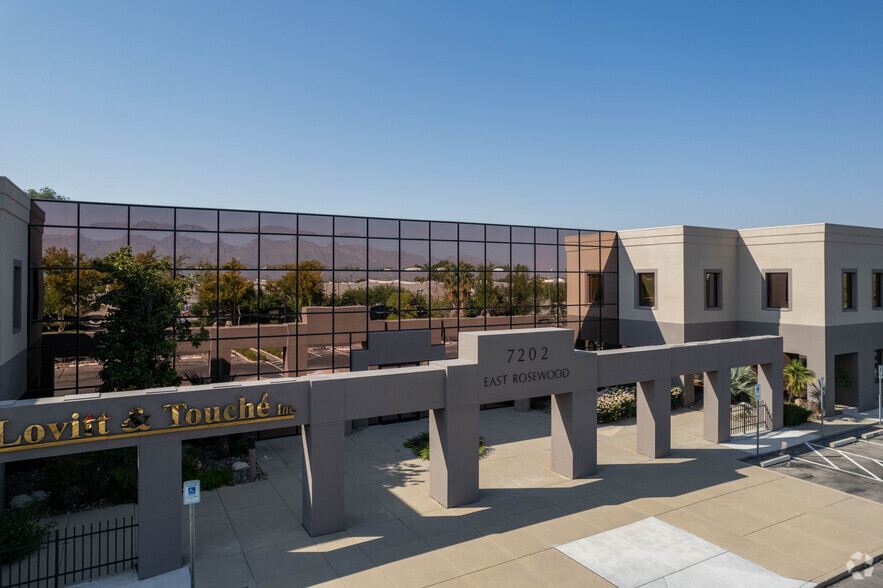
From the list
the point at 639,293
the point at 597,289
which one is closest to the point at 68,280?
the point at 597,289

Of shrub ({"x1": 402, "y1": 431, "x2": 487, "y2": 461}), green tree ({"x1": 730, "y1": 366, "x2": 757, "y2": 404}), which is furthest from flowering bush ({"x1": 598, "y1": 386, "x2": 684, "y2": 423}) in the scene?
shrub ({"x1": 402, "y1": 431, "x2": 487, "y2": 461})

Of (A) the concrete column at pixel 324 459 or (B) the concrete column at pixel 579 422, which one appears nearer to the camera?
(A) the concrete column at pixel 324 459

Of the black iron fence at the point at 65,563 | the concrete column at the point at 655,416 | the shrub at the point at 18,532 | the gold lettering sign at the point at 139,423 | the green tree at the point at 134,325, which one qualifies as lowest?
the black iron fence at the point at 65,563

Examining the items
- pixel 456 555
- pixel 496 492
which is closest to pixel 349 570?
pixel 456 555

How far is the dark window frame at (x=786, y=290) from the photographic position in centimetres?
2812

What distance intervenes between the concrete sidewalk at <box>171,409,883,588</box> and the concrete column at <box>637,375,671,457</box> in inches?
25.1

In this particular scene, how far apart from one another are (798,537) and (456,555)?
934cm

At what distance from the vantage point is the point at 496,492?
56.9 feet

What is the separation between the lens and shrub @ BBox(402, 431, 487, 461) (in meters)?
21.3

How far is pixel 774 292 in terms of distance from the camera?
3011cm

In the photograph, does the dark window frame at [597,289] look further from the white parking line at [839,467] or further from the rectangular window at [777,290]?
the white parking line at [839,467]

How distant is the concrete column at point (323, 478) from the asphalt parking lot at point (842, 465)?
52.9ft

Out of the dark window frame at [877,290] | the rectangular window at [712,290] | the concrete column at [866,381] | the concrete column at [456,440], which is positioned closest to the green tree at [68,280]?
the concrete column at [456,440]

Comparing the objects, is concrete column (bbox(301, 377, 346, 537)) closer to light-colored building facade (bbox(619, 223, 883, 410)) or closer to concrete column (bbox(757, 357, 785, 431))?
concrete column (bbox(757, 357, 785, 431))
